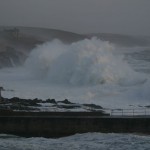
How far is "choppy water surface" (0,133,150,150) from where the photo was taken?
57.8ft

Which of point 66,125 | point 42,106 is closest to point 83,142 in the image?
Result: point 66,125

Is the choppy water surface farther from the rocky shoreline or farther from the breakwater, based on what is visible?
the rocky shoreline

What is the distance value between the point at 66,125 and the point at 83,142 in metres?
2.23

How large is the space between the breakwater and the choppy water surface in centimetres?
56

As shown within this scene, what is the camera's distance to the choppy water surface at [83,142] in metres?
17.6

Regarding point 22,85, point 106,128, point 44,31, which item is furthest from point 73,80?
point 44,31

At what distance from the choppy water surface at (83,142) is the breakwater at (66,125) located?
562 millimetres

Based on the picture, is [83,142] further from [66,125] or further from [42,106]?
[42,106]

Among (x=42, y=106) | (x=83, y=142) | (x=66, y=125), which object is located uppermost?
(x=42, y=106)

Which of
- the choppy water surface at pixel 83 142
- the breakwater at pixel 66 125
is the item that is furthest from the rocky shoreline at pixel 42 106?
Result: the choppy water surface at pixel 83 142

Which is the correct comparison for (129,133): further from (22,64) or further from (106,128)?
(22,64)

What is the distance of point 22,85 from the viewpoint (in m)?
37.3

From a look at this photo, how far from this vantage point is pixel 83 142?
61.0ft

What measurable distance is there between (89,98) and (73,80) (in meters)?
7.77
